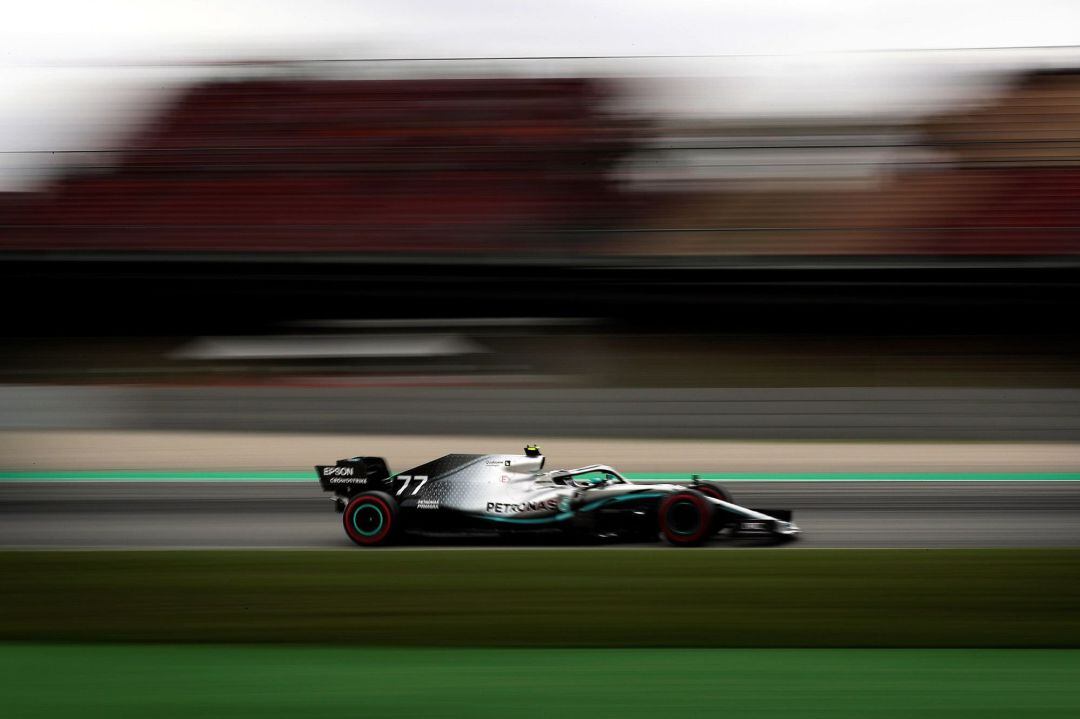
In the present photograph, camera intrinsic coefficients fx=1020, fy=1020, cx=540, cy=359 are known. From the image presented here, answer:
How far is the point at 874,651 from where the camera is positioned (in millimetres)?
3752

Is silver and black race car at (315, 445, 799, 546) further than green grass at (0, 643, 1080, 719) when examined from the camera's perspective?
Yes

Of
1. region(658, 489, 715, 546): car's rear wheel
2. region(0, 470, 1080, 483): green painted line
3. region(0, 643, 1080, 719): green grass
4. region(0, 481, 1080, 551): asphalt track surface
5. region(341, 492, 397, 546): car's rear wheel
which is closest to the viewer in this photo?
region(0, 643, 1080, 719): green grass

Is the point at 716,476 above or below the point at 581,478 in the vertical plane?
above

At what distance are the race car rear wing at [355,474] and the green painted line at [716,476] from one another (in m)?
3.53

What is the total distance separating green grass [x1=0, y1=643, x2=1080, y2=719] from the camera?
2992 mm

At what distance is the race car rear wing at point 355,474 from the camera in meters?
5.60

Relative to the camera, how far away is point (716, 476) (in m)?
9.23

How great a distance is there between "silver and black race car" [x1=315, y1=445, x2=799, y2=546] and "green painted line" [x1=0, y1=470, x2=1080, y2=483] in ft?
11.9

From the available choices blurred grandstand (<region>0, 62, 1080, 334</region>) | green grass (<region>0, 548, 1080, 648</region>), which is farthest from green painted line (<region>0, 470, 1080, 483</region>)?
green grass (<region>0, 548, 1080, 648</region>)

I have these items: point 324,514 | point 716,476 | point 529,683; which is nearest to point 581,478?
point 324,514

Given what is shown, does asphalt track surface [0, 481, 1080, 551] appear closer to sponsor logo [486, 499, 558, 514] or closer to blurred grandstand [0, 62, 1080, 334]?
Answer: sponsor logo [486, 499, 558, 514]

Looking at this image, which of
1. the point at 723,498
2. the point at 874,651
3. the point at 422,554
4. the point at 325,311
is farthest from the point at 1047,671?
the point at 325,311

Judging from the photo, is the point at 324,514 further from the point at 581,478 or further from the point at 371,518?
the point at 581,478

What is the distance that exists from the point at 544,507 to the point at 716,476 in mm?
4145
